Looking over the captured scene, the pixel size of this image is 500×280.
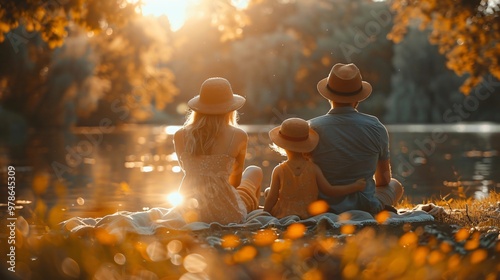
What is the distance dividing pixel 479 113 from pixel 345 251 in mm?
41825

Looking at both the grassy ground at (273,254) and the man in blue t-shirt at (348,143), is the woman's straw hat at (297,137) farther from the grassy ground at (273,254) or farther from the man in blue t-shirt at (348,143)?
the grassy ground at (273,254)

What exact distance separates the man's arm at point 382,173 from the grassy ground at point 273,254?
97 centimetres

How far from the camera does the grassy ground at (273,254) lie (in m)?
3.89

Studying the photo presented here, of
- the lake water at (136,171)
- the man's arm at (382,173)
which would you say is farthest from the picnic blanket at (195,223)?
the man's arm at (382,173)

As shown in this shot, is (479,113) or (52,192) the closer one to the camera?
(52,192)

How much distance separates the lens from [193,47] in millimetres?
52812

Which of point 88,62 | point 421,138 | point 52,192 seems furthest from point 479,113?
point 52,192

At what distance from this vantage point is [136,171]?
49.3 feet

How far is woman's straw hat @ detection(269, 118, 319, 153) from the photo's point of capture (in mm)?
6184

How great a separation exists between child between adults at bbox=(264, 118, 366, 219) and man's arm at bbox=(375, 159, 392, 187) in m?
0.33

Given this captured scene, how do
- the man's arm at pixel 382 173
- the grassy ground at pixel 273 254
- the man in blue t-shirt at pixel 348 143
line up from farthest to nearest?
the man's arm at pixel 382 173 → the man in blue t-shirt at pixel 348 143 → the grassy ground at pixel 273 254

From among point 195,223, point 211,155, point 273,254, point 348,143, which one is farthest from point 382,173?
point 273,254

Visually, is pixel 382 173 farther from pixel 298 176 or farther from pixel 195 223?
pixel 195 223

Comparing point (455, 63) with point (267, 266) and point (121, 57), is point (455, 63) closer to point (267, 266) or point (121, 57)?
point (267, 266)
